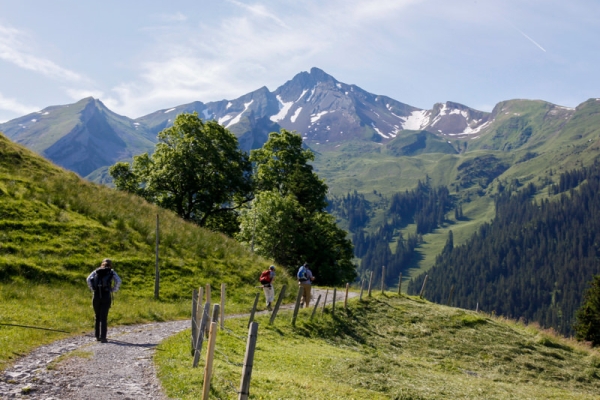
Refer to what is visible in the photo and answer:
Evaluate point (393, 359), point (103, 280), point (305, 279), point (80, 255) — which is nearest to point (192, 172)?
point (80, 255)

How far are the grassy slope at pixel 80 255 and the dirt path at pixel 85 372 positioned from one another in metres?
1.07

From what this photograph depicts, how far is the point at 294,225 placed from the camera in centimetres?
5862

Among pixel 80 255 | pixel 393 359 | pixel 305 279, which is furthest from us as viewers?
pixel 305 279

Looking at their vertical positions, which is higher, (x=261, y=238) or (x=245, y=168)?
(x=245, y=168)

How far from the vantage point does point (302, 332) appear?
97.1ft

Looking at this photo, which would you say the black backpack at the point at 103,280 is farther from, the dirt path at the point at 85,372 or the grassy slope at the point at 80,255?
the grassy slope at the point at 80,255

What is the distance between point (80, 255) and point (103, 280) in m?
14.1

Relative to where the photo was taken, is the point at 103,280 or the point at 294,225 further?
Answer: the point at 294,225

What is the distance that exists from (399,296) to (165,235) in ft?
75.0

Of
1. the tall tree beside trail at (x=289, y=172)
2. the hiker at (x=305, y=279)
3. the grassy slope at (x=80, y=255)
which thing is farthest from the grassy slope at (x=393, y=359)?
the tall tree beside trail at (x=289, y=172)

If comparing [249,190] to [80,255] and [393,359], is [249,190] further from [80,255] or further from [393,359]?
[393,359]

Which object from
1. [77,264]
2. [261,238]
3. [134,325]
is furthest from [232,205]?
[134,325]

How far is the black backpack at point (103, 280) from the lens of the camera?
787 inches

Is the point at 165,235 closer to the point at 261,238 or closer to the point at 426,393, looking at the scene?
the point at 261,238
